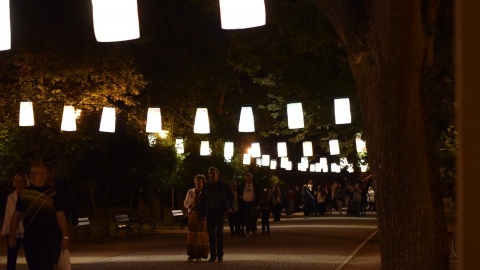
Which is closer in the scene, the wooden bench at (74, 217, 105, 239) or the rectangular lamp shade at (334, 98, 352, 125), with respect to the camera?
the rectangular lamp shade at (334, 98, 352, 125)

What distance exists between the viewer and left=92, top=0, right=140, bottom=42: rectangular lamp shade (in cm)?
1215

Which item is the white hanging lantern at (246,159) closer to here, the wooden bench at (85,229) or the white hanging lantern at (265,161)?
the white hanging lantern at (265,161)

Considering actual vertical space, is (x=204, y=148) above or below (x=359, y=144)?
above

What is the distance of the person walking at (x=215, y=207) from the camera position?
62.6 ft

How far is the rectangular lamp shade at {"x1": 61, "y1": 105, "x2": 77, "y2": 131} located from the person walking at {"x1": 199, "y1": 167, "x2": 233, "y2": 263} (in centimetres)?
917

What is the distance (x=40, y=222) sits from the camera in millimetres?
10961

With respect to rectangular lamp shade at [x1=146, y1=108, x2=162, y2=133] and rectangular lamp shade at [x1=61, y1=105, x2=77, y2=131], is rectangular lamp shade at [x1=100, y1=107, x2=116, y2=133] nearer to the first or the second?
rectangular lamp shade at [x1=61, y1=105, x2=77, y2=131]

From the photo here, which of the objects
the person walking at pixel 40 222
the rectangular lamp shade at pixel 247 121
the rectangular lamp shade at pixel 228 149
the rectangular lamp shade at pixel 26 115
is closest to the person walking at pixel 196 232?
the rectangular lamp shade at pixel 26 115

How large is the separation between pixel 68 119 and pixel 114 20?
622 inches

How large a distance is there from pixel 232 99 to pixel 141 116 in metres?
24.2

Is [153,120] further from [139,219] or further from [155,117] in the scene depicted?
[139,219]

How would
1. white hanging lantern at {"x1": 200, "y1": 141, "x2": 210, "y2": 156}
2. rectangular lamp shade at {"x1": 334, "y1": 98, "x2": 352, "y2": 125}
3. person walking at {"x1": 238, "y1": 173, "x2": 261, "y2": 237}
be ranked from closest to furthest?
rectangular lamp shade at {"x1": 334, "y1": 98, "x2": 352, "y2": 125}, person walking at {"x1": 238, "y1": 173, "x2": 261, "y2": 237}, white hanging lantern at {"x1": 200, "y1": 141, "x2": 210, "y2": 156}

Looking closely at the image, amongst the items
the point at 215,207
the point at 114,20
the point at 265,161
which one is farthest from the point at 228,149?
the point at 114,20

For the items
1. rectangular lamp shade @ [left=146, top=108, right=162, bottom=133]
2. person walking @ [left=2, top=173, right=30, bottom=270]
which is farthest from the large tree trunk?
rectangular lamp shade @ [left=146, top=108, right=162, bottom=133]
